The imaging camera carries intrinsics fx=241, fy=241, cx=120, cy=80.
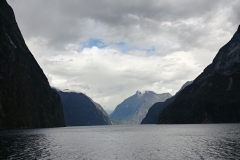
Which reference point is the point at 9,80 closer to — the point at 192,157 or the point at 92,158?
the point at 92,158

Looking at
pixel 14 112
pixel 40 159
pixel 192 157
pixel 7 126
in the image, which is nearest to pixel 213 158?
pixel 192 157

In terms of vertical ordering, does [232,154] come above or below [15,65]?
below

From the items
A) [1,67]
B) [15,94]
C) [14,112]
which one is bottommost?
[14,112]

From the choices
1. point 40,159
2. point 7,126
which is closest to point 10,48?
point 7,126

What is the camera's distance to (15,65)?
19638 cm

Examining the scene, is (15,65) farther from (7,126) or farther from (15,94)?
(7,126)

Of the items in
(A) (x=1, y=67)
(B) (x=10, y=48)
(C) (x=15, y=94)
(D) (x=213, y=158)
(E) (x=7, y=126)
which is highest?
(B) (x=10, y=48)

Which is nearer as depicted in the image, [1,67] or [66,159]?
[66,159]

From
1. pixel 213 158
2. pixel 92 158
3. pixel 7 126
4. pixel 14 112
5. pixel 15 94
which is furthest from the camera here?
pixel 15 94

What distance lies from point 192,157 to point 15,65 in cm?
18145

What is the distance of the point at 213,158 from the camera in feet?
147

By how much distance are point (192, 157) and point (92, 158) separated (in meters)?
19.7

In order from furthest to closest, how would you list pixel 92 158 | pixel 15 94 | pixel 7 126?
pixel 15 94, pixel 7 126, pixel 92 158

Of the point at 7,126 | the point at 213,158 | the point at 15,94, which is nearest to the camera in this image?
the point at 213,158
